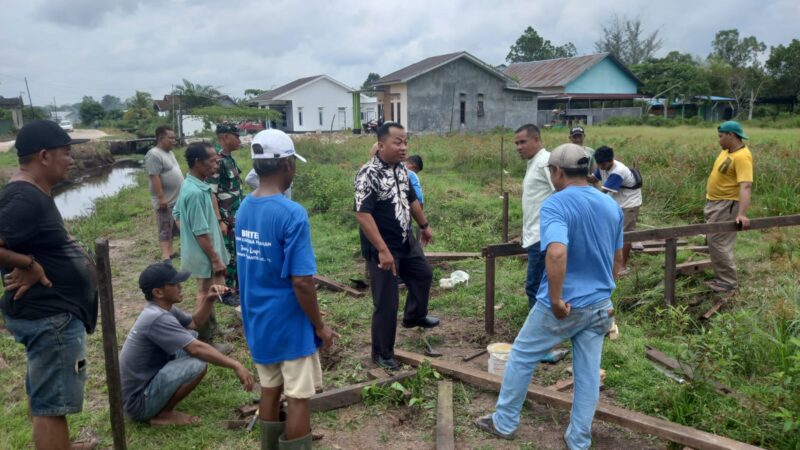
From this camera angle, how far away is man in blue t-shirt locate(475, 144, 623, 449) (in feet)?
10.4

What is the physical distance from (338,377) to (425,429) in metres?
1.03

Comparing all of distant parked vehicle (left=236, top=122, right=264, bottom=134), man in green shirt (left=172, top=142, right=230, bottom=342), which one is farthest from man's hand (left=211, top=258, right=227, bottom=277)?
distant parked vehicle (left=236, top=122, right=264, bottom=134)

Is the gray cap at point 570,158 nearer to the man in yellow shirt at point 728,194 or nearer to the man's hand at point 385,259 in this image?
the man's hand at point 385,259

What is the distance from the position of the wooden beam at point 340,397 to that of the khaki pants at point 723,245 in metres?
3.77

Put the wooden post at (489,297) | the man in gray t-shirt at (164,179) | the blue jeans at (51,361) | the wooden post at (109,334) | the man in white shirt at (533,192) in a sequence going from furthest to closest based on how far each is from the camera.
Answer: the man in gray t-shirt at (164,179), the wooden post at (489,297), the man in white shirt at (533,192), the blue jeans at (51,361), the wooden post at (109,334)

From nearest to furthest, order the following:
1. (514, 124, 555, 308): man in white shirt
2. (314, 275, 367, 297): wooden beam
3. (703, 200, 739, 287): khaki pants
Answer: (514, 124, 555, 308): man in white shirt → (703, 200, 739, 287): khaki pants → (314, 275, 367, 297): wooden beam

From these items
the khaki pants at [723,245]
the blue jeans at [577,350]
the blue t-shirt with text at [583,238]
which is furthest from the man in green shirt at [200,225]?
the khaki pants at [723,245]

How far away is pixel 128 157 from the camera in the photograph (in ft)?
120

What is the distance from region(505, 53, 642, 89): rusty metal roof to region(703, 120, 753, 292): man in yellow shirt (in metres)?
36.7

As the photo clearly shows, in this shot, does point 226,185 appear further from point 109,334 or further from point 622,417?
point 622,417

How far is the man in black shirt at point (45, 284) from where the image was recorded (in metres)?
2.97

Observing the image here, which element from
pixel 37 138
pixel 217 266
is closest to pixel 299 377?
pixel 37 138

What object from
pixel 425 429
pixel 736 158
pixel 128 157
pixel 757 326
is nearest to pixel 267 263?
pixel 425 429

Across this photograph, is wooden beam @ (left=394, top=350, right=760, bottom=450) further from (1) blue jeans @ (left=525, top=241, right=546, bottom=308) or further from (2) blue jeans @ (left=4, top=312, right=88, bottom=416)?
(2) blue jeans @ (left=4, top=312, right=88, bottom=416)
